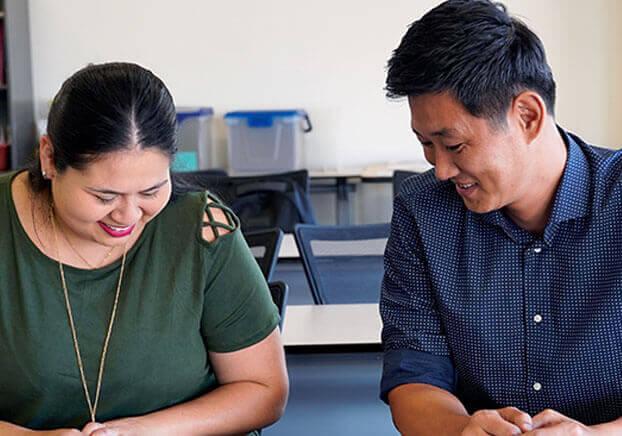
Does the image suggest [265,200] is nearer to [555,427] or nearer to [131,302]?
[131,302]

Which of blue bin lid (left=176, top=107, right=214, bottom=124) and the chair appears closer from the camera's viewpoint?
the chair

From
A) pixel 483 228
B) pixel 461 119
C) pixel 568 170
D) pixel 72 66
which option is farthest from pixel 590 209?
pixel 72 66

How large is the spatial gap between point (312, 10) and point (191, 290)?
4107mm

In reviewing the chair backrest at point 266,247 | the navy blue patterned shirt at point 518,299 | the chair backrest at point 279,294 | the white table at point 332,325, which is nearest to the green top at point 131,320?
the navy blue patterned shirt at point 518,299

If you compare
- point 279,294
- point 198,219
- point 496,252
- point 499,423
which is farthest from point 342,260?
point 499,423

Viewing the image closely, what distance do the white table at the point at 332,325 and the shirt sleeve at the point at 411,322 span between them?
27.4 inches

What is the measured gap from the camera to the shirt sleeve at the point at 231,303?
1.62 m

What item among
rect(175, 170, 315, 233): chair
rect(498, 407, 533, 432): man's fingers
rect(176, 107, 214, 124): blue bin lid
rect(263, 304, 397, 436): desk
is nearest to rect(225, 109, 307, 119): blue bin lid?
rect(176, 107, 214, 124): blue bin lid

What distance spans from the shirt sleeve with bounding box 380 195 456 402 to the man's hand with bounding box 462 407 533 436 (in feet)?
0.69

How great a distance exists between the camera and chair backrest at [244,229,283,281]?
2.51m

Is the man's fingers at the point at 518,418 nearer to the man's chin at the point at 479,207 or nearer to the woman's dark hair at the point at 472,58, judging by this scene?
the man's chin at the point at 479,207

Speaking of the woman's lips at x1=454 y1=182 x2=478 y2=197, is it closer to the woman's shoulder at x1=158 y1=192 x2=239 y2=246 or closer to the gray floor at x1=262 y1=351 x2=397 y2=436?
the woman's shoulder at x1=158 y1=192 x2=239 y2=246

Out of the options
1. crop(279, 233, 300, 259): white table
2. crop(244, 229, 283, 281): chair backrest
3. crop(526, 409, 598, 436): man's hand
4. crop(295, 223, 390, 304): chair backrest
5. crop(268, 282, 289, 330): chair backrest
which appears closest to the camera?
crop(526, 409, 598, 436): man's hand

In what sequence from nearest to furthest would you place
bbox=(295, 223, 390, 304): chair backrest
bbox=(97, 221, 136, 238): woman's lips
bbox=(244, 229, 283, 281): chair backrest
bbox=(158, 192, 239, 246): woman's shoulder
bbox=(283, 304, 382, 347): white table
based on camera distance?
1. bbox=(97, 221, 136, 238): woman's lips
2. bbox=(158, 192, 239, 246): woman's shoulder
3. bbox=(283, 304, 382, 347): white table
4. bbox=(244, 229, 283, 281): chair backrest
5. bbox=(295, 223, 390, 304): chair backrest
